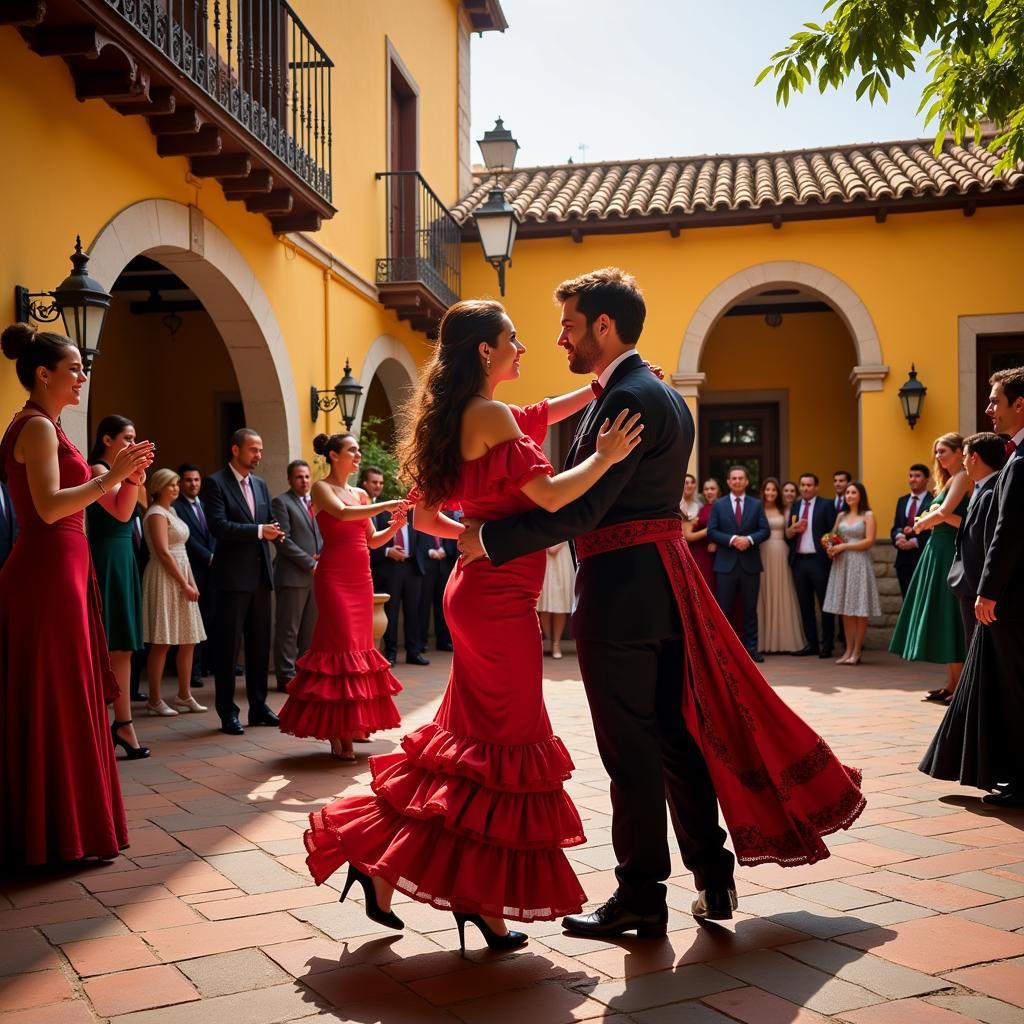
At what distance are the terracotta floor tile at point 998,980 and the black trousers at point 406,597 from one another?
27.9ft

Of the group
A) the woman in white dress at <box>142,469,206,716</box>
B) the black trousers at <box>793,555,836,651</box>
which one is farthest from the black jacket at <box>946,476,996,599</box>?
the black trousers at <box>793,555,836,651</box>

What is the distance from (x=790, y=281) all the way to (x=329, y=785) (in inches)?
407

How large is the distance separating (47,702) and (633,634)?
87.5 inches

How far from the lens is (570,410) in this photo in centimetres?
396

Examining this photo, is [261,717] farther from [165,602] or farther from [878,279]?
[878,279]

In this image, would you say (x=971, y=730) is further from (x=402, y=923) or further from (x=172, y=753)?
(x=172, y=753)

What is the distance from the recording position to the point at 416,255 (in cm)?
1282

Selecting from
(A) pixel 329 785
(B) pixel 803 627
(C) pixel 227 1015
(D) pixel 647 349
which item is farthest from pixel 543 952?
(D) pixel 647 349

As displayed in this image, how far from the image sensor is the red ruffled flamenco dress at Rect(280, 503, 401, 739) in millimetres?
6059

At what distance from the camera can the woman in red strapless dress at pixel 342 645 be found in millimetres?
6062

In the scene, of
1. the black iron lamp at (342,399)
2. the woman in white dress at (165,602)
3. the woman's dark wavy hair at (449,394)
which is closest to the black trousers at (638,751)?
the woman's dark wavy hair at (449,394)

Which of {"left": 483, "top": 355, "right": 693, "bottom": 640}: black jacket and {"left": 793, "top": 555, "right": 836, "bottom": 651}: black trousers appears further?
{"left": 793, "top": 555, "right": 836, "bottom": 651}: black trousers

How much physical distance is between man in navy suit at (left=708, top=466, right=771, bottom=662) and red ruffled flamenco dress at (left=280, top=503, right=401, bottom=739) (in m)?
6.03

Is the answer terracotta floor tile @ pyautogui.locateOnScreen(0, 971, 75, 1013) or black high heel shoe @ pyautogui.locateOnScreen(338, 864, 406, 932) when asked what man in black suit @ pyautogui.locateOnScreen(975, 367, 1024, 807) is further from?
terracotta floor tile @ pyautogui.locateOnScreen(0, 971, 75, 1013)
